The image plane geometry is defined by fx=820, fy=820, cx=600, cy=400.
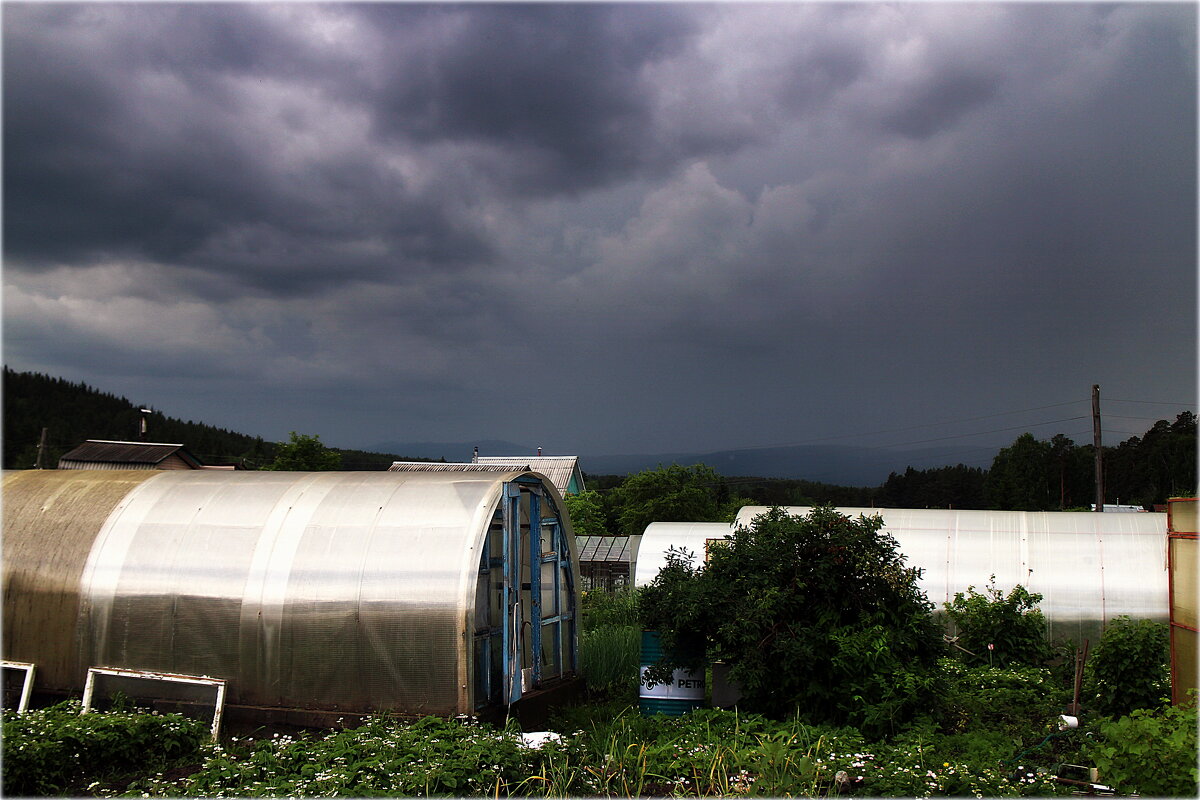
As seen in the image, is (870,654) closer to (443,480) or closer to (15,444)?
(443,480)

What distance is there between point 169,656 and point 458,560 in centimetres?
367

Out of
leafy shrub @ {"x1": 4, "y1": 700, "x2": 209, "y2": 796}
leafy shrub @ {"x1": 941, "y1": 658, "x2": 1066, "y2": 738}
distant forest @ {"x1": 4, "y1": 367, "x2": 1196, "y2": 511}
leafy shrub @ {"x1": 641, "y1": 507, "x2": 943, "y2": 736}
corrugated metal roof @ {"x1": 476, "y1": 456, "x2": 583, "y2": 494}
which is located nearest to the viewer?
leafy shrub @ {"x1": 4, "y1": 700, "x2": 209, "y2": 796}

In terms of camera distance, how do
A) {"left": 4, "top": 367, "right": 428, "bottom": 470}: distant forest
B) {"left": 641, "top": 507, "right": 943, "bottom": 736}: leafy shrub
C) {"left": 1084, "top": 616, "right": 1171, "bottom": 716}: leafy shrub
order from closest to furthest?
{"left": 641, "top": 507, "right": 943, "bottom": 736}: leafy shrub → {"left": 1084, "top": 616, "right": 1171, "bottom": 716}: leafy shrub → {"left": 4, "top": 367, "right": 428, "bottom": 470}: distant forest

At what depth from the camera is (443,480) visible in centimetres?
1048

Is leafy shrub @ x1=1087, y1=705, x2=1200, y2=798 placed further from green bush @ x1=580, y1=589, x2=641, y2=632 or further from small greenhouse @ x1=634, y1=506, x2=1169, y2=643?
green bush @ x1=580, y1=589, x2=641, y2=632

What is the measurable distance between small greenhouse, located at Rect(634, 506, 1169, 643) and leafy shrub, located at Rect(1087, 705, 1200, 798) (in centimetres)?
709

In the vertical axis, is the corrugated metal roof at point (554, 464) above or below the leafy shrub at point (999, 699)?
above

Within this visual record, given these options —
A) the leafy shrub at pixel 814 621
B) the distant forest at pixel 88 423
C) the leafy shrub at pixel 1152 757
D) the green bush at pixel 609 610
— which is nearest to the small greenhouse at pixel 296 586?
the leafy shrub at pixel 814 621

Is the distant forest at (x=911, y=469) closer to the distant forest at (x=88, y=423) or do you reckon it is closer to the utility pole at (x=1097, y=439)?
the distant forest at (x=88, y=423)

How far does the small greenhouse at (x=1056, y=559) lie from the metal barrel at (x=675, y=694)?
3.44 meters

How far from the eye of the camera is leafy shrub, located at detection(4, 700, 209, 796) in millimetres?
7211

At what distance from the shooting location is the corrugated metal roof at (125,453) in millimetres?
35562

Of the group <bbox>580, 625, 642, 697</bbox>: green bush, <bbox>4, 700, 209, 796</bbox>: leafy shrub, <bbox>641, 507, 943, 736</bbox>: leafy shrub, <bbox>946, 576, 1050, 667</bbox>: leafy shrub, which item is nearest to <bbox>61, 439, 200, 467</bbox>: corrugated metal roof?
<bbox>580, 625, 642, 697</bbox>: green bush

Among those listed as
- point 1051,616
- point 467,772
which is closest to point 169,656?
point 467,772
